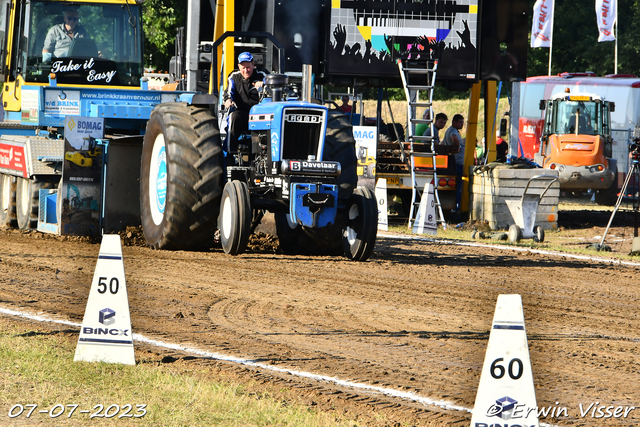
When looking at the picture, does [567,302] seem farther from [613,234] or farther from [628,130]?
[628,130]

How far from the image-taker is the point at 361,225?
10352mm

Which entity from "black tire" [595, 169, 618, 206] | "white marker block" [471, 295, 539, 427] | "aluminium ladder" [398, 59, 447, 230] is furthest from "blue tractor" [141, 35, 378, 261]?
"black tire" [595, 169, 618, 206]

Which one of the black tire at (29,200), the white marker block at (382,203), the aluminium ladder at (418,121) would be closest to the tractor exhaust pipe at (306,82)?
the black tire at (29,200)

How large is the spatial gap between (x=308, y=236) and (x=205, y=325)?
181 inches

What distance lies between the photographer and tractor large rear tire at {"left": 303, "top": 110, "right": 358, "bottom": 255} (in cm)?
1064

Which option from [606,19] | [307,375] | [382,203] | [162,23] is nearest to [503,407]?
[307,375]

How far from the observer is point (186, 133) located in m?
10.5

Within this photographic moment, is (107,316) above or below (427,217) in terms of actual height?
above

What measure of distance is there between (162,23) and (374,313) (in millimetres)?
22578

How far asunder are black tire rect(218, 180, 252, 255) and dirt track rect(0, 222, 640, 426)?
0.70 feet

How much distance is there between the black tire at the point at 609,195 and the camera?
27.1 meters

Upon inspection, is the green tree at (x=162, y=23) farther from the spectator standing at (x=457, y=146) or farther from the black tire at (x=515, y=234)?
the black tire at (x=515, y=234)

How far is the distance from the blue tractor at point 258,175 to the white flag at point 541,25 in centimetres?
2301

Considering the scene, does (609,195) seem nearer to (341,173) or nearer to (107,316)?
(341,173)
